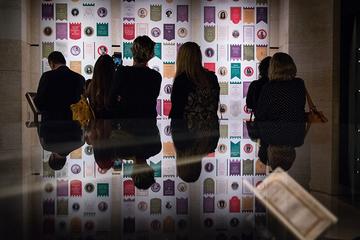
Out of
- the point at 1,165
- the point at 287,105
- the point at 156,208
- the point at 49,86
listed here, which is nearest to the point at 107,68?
the point at 49,86

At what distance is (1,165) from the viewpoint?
2990mm

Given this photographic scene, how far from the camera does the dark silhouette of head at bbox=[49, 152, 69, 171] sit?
9.23ft

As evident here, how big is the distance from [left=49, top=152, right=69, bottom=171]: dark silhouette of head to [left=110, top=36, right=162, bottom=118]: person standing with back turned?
293cm

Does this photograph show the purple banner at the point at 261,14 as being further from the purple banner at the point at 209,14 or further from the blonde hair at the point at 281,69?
the blonde hair at the point at 281,69

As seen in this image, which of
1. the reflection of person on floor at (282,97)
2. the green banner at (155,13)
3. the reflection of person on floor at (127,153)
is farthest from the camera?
the green banner at (155,13)

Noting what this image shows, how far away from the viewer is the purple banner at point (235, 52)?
52.6ft

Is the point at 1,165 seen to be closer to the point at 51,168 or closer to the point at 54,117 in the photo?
the point at 51,168

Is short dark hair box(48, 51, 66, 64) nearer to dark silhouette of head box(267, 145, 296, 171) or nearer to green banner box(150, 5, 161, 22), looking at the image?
dark silhouette of head box(267, 145, 296, 171)

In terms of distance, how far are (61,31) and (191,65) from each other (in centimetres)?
1013

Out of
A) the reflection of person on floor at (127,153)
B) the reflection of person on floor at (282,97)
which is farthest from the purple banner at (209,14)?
the reflection of person on floor at (127,153)

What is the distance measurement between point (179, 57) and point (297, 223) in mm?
5845

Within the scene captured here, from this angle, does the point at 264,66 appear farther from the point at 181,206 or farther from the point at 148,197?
the point at 181,206

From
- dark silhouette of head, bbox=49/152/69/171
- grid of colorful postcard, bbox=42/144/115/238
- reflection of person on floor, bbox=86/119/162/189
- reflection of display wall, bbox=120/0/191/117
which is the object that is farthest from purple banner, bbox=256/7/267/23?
grid of colorful postcard, bbox=42/144/115/238

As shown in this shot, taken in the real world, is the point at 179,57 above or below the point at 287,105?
above
